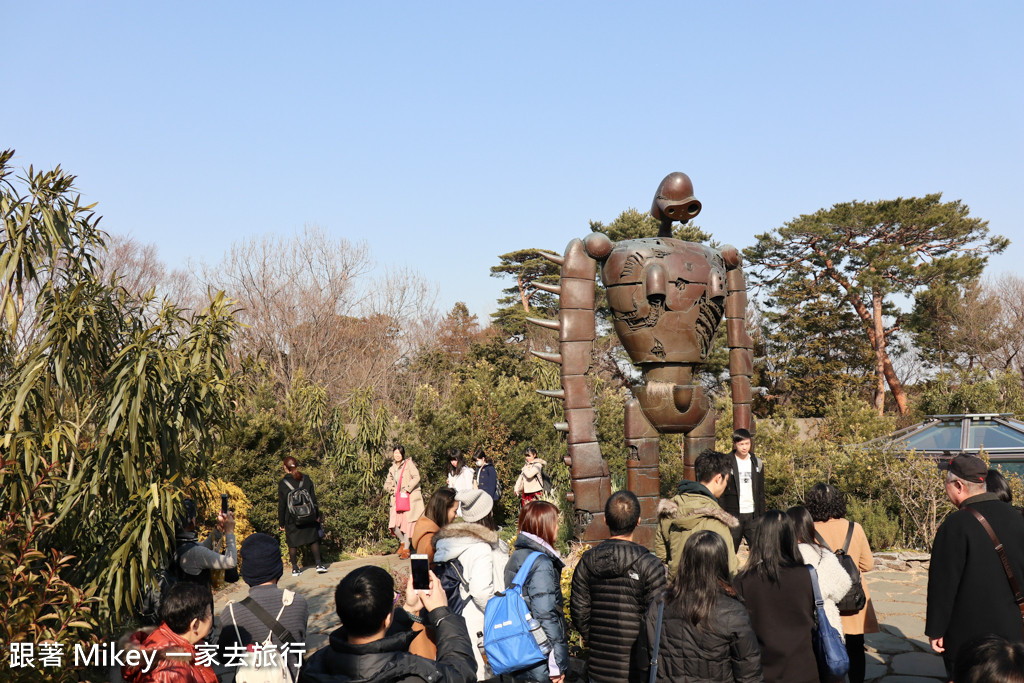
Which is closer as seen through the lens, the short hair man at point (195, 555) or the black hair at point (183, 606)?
the black hair at point (183, 606)

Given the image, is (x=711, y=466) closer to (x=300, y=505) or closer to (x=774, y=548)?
(x=774, y=548)

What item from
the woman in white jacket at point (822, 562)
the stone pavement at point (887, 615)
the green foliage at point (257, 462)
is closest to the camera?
the woman in white jacket at point (822, 562)

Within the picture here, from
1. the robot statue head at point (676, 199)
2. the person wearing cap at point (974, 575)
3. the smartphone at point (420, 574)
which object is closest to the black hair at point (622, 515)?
the smartphone at point (420, 574)

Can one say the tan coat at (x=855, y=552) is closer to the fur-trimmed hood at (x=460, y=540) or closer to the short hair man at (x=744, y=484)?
the short hair man at (x=744, y=484)

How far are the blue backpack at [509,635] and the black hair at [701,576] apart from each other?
854 mm

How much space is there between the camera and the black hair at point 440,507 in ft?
14.0

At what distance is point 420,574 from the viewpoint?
2.72 meters

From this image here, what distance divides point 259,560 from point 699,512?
204 centimetres

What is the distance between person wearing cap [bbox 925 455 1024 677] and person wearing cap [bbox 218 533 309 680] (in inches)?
110

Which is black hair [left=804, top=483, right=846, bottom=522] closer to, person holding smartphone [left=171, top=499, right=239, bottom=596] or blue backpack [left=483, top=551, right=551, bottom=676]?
blue backpack [left=483, top=551, right=551, bottom=676]

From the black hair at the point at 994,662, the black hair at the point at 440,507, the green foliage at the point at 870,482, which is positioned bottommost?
the green foliage at the point at 870,482

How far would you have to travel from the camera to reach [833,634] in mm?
3127

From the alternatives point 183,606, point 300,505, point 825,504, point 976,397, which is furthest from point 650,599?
point 976,397

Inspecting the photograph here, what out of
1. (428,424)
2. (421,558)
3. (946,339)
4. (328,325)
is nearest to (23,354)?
(421,558)
